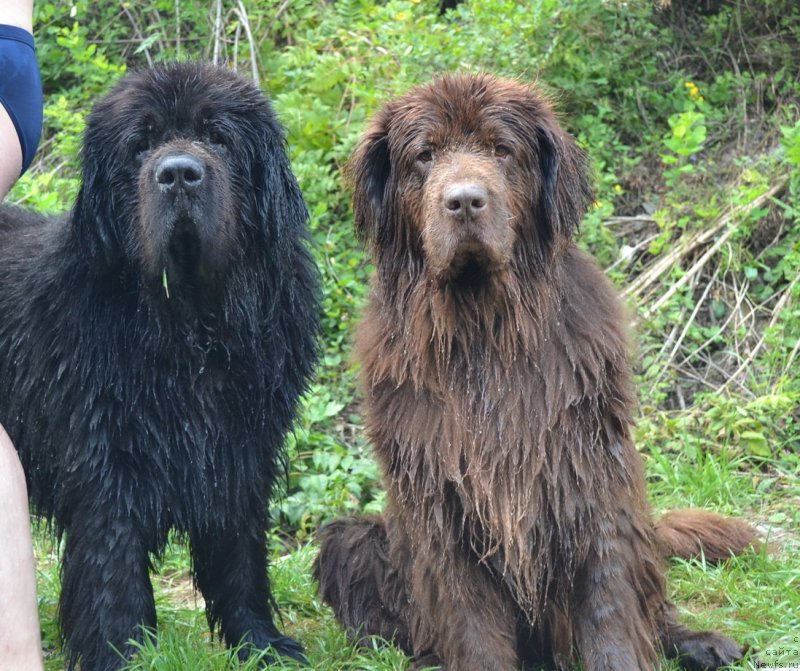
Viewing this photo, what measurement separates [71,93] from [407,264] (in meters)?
5.01

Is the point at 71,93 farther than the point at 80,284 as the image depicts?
Yes

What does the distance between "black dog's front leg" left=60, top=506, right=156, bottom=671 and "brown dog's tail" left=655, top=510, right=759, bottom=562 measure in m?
2.01

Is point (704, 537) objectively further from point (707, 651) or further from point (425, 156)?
point (425, 156)

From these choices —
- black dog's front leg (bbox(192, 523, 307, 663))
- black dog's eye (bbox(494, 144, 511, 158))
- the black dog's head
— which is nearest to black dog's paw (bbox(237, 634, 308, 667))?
black dog's front leg (bbox(192, 523, 307, 663))

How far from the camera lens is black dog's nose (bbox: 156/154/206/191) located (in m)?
3.60

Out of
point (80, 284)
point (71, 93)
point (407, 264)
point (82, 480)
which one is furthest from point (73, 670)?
point (71, 93)

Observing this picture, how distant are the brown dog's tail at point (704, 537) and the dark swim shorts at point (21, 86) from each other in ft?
8.98

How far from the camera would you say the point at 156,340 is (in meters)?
3.87

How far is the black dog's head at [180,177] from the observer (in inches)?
145

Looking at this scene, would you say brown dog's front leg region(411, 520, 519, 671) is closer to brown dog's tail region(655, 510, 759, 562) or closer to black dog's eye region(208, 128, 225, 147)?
brown dog's tail region(655, 510, 759, 562)

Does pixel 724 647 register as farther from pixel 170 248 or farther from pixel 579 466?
pixel 170 248

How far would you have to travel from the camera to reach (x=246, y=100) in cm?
393

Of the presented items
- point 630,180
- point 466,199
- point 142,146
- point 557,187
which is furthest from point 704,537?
point 630,180

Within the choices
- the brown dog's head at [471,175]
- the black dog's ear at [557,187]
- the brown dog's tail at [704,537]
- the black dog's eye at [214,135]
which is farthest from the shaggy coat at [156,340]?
the brown dog's tail at [704,537]
